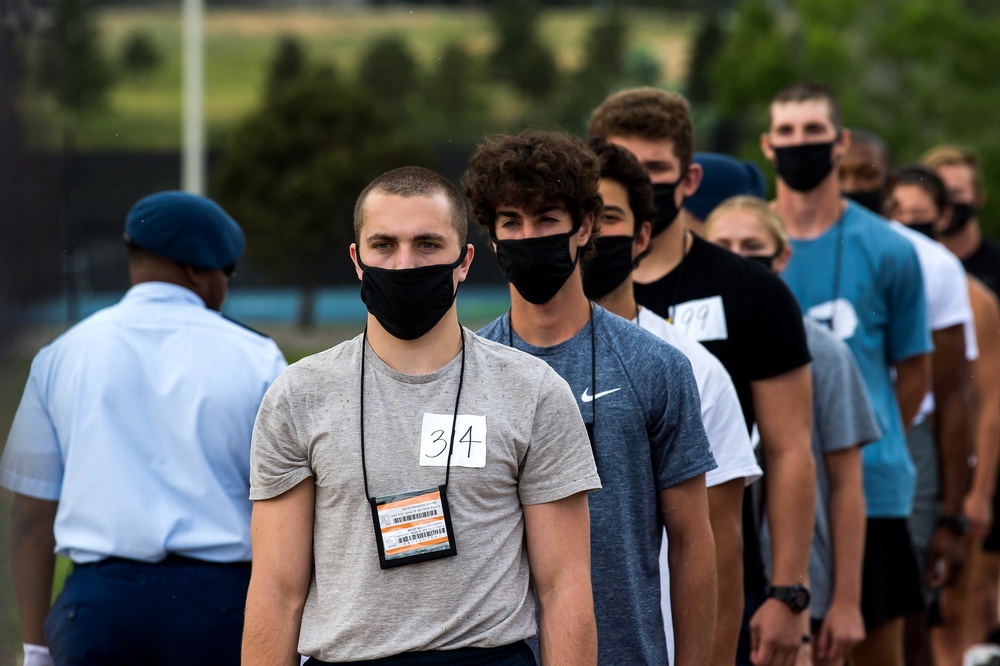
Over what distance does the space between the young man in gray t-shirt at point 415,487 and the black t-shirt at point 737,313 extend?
1293mm

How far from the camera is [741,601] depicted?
3.77m

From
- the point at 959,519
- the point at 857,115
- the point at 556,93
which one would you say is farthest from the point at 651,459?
the point at 556,93

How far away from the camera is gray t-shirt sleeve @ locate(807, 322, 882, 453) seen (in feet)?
15.0

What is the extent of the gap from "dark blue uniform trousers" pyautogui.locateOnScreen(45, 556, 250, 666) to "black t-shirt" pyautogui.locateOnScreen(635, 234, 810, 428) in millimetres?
1627

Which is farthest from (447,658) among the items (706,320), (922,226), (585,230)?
(922,226)

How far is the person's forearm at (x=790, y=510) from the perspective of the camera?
414cm

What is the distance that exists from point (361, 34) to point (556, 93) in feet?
21.9

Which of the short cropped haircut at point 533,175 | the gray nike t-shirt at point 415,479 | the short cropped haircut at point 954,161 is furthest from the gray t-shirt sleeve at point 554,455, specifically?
the short cropped haircut at point 954,161

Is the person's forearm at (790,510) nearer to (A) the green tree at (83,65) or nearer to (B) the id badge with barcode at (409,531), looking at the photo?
(B) the id badge with barcode at (409,531)

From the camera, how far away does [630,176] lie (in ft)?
12.1

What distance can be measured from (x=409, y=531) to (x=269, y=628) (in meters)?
0.34

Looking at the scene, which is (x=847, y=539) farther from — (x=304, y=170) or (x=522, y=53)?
(x=522, y=53)

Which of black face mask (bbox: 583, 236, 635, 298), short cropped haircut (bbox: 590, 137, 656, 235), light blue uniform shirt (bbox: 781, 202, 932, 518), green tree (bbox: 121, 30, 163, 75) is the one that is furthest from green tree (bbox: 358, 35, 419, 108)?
black face mask (bbox: 583, 236, 635, 298)

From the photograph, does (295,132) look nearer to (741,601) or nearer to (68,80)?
(68,80)
